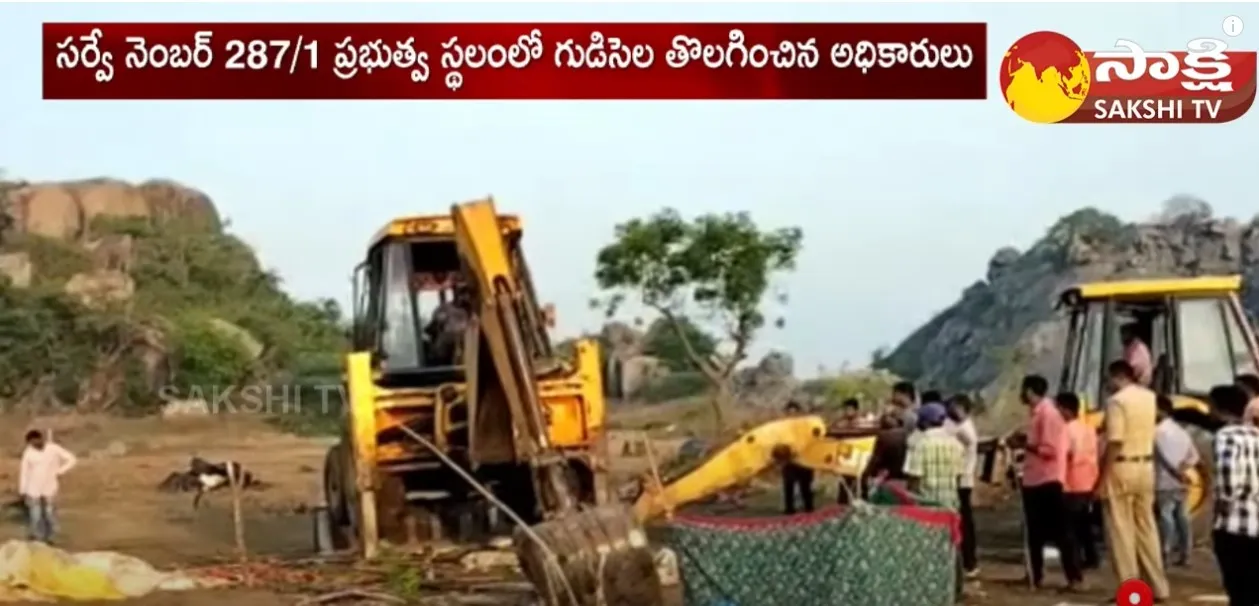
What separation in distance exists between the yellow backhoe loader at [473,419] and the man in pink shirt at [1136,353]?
190 cm

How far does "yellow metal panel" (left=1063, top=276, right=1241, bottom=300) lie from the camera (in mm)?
7113

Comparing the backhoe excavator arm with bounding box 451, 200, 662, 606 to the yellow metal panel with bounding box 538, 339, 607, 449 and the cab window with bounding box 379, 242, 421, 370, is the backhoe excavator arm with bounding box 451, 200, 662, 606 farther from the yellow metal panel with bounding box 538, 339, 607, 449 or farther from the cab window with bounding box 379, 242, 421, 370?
the cab window with bounding box 379, 242, 421, 370

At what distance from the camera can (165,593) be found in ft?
22.6


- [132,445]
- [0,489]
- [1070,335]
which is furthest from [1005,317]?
[0,489]

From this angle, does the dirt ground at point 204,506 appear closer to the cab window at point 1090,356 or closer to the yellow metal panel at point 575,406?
the yellow metal panel at point 575,406

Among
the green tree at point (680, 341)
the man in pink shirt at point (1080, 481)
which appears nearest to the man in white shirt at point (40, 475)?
the green tree at point (680, 341)

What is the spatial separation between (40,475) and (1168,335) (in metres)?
3.93

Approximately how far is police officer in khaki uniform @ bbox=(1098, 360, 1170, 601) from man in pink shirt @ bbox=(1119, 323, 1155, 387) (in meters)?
0.40

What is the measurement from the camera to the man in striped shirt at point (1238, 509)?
607 cm

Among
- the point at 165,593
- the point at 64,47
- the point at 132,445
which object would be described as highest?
the point at 64,47

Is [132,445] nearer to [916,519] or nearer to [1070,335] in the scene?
[916,519]

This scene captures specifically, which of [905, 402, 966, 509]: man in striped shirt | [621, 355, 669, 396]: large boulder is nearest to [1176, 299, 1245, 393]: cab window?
[905, 402, 966, 509]: man in striped shirt

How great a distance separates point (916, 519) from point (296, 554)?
2196 mm

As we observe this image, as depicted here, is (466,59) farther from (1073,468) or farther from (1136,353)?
(1136,353)
